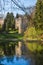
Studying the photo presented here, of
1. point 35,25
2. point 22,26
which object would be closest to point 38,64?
point 35,25

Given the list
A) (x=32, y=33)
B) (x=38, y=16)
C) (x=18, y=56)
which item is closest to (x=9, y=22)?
(x=32, y=33)

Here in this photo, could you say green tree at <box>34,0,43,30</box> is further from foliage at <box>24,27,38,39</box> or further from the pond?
the pond

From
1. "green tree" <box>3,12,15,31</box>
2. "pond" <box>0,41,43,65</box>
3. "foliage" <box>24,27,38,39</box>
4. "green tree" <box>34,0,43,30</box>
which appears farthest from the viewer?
"green tree" <box>3,12,15,31</box>

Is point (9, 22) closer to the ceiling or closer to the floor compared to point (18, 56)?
closer to the floor

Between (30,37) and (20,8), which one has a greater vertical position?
(20,8)

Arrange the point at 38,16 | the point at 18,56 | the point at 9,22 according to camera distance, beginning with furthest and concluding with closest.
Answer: the point at 9,22
the point at 38,16
the point at 18,56

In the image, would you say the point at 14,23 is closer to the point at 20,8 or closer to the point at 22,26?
the point at 22,26

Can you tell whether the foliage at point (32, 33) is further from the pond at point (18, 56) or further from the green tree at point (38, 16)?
the pond at point (18, 56)

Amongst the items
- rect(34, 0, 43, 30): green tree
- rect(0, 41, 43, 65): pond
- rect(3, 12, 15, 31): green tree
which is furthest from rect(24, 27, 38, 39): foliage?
rect(3, 12, 15, 31): green tree

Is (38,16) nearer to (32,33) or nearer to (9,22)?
(32,33)

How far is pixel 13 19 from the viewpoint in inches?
3433

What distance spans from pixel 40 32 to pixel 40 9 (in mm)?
4450

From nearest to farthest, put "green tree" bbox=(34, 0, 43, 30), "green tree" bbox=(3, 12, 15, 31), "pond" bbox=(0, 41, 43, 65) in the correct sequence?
"pond" bbox=(0, 41, 43, 65), "green tree" bbox=(34, 0, 43, 30), "green tree" bbox=(3, 12, 15, 31)

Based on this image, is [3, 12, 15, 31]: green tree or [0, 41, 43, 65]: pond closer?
[0, 41, 43, 65]: pond
